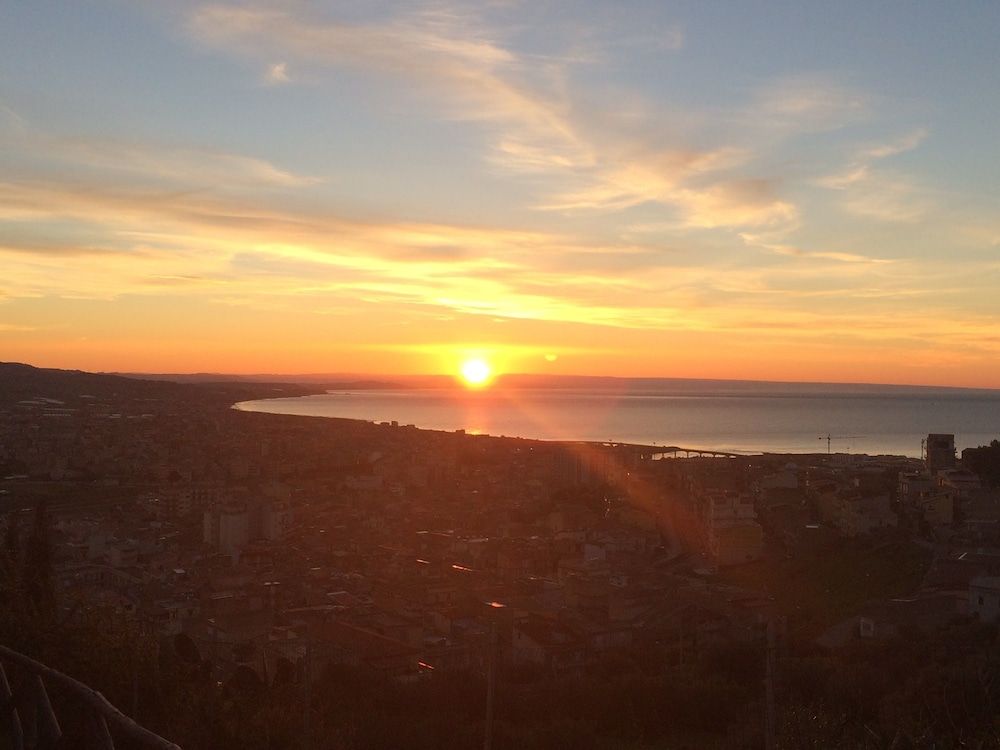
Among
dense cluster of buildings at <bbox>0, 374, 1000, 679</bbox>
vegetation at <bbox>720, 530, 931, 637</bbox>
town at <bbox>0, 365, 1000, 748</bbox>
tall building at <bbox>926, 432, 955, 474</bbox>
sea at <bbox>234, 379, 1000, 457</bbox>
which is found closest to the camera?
town at <bbox>0, 365, 1000, 748</bbox>

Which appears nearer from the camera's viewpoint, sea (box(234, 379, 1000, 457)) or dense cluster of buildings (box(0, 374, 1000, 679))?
dense cluster of buildings (box(0, 374, 1000, 679))

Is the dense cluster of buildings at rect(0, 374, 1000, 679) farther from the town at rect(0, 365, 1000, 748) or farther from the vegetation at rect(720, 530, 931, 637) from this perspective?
the vegetation at rect(720, 530, 931, 637)

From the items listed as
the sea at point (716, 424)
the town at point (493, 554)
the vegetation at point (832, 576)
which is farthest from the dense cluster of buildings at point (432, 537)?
the sea at point (716, 424)

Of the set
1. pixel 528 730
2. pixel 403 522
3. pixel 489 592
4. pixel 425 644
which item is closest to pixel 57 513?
pixel 403 522

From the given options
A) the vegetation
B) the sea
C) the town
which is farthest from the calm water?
the vegetation

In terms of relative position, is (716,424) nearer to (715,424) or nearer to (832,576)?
(715,424)

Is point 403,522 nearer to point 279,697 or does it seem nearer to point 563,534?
point 563,534

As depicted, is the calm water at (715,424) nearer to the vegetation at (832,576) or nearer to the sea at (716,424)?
the sea at (716,424)

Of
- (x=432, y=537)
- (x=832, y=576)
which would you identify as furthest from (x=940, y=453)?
(x=432, y=537)
